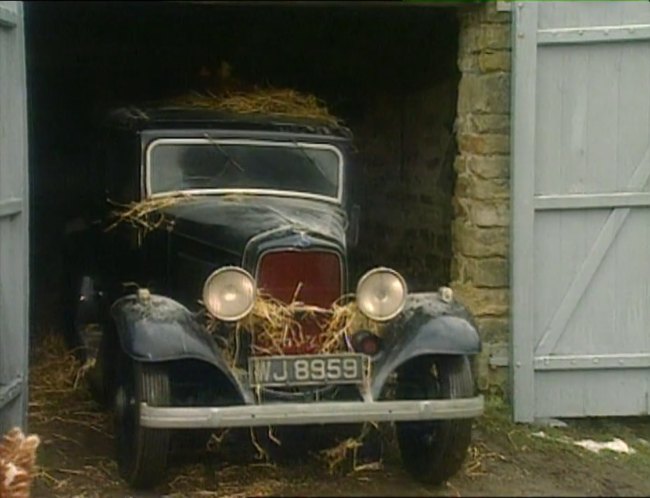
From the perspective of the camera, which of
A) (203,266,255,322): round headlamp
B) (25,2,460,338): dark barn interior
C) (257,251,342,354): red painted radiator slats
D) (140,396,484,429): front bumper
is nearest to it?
(140,396,484,429): front bumper

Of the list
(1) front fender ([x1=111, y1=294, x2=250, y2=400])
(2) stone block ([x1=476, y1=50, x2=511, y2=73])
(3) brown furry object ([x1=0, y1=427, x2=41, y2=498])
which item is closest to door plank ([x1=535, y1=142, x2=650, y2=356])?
(2) stone block ([x1=476, y1=50, x2=511, y2=73])

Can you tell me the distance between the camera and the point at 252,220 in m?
7.23

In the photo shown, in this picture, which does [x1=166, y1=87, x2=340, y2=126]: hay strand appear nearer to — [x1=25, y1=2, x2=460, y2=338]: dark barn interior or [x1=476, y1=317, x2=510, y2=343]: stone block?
[x1=25, y1=2, x2=460, y2=338]: dark barn interior

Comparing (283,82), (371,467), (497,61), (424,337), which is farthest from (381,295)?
(283,82)

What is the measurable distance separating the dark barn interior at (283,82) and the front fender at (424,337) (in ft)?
8.50

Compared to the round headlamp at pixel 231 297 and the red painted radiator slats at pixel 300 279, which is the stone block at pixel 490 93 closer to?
the red painted radiator slats at pixel 300 279

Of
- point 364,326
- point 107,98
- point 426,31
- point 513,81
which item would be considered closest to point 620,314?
Answer: point 513,81

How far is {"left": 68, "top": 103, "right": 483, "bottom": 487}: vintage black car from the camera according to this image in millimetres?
6426

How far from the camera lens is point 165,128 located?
25.7 feet

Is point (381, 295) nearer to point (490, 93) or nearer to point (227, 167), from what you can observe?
point (227, 167)

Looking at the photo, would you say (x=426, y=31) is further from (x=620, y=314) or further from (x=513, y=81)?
(x=620, y=314)

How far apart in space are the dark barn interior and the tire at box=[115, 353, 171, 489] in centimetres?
281

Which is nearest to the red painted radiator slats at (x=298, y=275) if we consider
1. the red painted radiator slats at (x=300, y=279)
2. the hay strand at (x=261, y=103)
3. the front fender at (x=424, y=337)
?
the red painted radiator slats at (x=300, y=279)

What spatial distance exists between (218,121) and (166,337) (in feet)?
6.45
